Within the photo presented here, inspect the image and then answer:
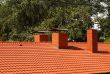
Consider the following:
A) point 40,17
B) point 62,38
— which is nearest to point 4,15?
point 40,17

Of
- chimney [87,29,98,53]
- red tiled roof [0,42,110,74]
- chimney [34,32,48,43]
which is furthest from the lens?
chimney [34,32,48,43]

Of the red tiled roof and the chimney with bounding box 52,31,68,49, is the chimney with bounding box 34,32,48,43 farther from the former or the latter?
the red tiled roof

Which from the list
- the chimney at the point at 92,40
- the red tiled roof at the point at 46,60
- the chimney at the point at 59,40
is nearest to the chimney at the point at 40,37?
the chimney at the point at 59,40

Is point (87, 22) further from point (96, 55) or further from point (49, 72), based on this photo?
point (49, 72)

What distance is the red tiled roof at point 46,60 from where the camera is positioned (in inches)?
580

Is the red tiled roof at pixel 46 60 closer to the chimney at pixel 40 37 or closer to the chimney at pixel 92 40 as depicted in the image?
the chimney at pixel 92 40

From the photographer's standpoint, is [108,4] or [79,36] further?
[108,4]

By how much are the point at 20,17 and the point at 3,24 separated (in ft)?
11.1

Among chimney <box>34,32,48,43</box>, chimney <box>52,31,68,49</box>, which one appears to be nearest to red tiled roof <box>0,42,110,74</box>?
chimney <box>52,31,68,49</box>

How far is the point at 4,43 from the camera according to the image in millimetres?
16812

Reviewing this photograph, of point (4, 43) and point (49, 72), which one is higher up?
point (4, 43)

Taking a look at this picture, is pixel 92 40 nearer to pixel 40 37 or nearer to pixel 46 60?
pixel 40 37

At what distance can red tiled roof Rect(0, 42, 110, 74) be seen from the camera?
1473 centimetres

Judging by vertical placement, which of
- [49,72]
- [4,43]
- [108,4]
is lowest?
[49,72]
